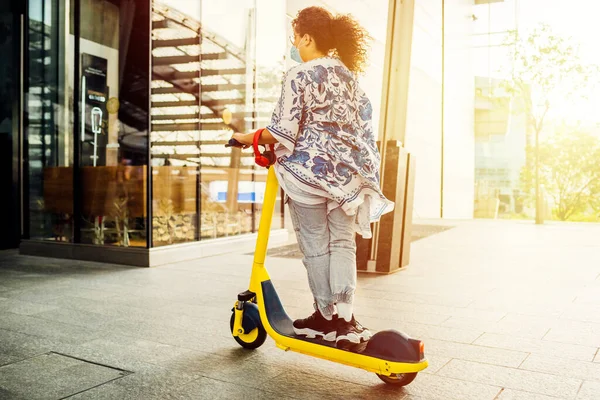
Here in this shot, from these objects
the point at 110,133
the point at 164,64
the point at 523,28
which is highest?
the point at 523,28

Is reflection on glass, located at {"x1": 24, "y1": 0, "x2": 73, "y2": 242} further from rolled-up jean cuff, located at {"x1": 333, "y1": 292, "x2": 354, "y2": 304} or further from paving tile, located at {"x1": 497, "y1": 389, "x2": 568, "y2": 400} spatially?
paving tile, located at {"x1": 497, "y1": 389, "x2": 568, "y2": 400}

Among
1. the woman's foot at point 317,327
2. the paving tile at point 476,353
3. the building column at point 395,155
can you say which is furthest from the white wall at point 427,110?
the woman's foot at point 317,327

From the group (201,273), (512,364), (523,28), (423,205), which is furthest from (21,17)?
(523,28)

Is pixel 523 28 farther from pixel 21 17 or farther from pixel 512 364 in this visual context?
pixel 512 364

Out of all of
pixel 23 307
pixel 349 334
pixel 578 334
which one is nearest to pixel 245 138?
pixel 349 334

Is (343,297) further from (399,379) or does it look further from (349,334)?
(399,379)

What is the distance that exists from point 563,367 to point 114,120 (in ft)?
17.0

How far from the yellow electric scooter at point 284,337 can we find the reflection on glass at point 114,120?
3373mm

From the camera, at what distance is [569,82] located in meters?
12.7

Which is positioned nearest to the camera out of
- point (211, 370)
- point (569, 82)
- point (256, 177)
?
point (211, 370)

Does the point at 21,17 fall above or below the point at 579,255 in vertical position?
above

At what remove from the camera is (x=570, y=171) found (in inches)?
530

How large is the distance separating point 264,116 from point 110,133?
2611 millimetres

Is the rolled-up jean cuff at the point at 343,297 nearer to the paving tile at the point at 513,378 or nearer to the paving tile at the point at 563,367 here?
the paving tile at the point at 513,378
